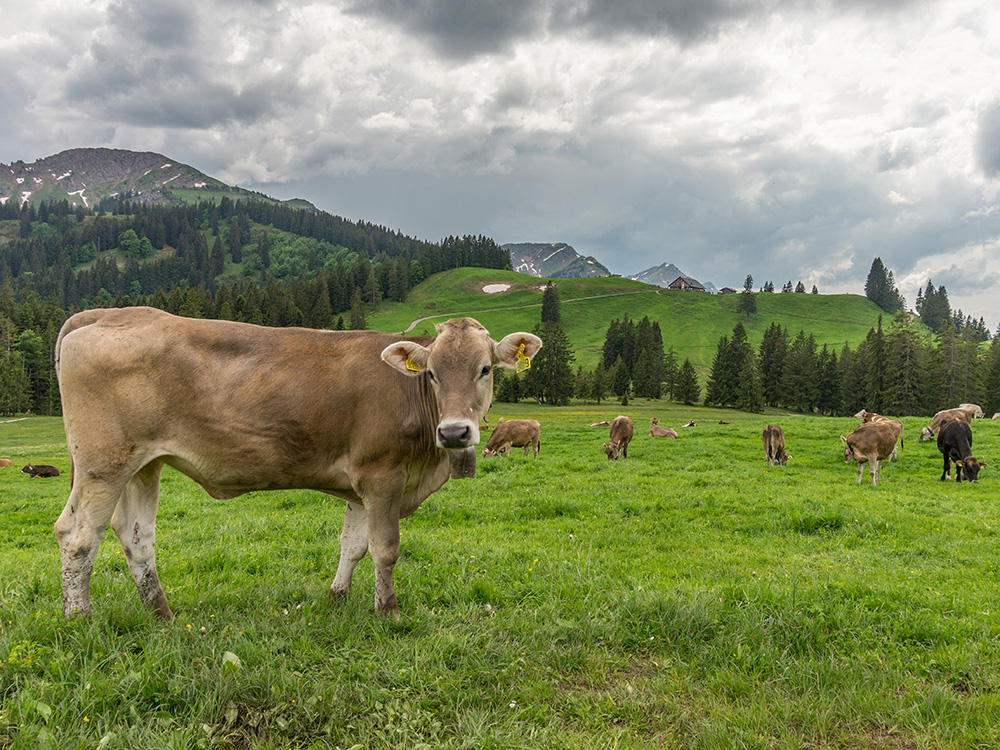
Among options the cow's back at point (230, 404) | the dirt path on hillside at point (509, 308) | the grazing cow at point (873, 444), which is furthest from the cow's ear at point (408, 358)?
the dirt path on hillside at point (509, 308)

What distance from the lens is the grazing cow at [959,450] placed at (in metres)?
18.5

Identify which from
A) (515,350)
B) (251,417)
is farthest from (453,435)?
(251,417)

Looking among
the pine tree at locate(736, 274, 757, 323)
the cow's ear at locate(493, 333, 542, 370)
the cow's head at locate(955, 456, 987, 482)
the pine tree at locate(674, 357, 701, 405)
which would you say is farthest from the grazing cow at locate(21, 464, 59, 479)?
the pine tree at locate(736, 274, 757, 323)

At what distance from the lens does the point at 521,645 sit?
16.5ft

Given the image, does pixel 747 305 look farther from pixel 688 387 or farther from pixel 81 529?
pixel 81 529

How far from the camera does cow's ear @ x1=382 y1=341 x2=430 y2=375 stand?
547 cm

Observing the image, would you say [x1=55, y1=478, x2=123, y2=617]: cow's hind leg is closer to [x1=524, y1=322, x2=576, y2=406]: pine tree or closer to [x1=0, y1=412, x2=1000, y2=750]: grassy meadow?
[x1=0, y1=412, x2=1000, y2=750]: grassy meadow

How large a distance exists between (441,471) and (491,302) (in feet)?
515

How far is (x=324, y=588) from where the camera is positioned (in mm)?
6469

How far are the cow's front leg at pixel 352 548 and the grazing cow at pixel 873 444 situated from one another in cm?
1742

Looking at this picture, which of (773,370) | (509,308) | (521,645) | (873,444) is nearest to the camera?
(521,645)

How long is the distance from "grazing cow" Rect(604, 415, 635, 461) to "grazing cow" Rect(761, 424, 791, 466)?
5.65 meters

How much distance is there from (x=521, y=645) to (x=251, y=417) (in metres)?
3.36

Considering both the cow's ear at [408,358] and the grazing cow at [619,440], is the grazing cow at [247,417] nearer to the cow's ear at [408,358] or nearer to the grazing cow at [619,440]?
the cow's ear at [408,358]
